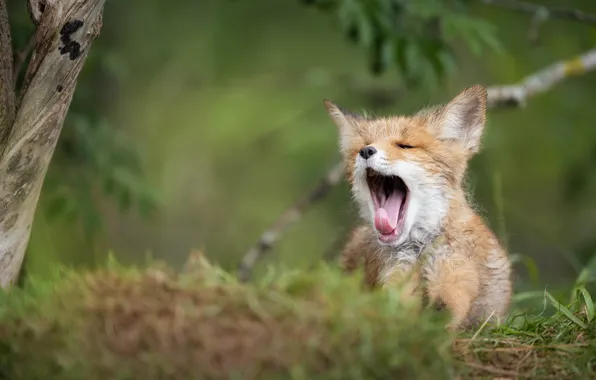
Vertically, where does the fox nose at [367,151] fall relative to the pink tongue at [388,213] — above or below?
above

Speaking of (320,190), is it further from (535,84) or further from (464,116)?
(464,116)

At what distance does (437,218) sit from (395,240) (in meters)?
0.25

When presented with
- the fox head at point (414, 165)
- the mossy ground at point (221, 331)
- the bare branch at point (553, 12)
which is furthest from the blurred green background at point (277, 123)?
the mossy ground at point (221, 331)

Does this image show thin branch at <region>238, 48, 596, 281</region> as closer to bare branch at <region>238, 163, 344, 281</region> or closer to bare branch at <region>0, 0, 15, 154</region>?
bare branch at <region>238, 163, 344, 281</region>

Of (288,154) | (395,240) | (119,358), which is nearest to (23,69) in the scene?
(395,240)

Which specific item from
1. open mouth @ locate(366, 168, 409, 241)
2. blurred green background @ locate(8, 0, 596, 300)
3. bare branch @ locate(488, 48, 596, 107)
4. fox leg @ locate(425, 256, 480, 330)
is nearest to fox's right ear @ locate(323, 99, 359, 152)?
open mouth @ locate(366, 168, 409, 241)

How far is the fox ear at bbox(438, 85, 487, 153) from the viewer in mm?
5066

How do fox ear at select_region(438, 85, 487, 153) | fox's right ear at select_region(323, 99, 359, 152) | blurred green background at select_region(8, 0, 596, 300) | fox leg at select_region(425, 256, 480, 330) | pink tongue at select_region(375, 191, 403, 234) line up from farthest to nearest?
blurred green background at select_region(8, 0, 596, 300), fox's right ear at select_region(323, 99, 359, 152), fox ear at select_region(438, 85, 487, 153), pink tongue at select_region(375, 191, 403, 234), fox leg at select_region(425, 256, 480, 330)

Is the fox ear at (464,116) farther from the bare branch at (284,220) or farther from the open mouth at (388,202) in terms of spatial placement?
the bare branch at (284,220)

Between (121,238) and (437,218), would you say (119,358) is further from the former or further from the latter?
(121,238)

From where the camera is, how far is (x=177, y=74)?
11867 mm

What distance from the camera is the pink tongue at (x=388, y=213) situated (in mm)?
4887

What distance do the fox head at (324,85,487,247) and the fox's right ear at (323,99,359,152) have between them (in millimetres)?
28

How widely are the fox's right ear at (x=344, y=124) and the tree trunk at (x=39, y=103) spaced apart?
5.52 ft
